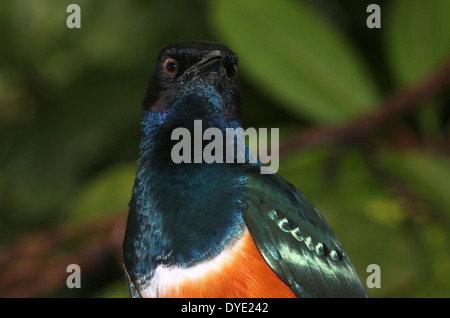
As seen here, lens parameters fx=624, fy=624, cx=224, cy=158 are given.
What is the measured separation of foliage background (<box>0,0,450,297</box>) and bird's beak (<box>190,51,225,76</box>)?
0.65m

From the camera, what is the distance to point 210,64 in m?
0.77

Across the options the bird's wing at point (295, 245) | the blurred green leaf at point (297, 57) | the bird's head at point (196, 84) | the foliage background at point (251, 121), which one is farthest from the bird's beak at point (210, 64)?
the blurred green leaf at point (297, 57)

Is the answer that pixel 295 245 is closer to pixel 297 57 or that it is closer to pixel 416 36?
pixel 297 57

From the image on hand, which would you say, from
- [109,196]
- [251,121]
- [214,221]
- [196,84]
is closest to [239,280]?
[214,221]

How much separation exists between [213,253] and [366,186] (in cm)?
116

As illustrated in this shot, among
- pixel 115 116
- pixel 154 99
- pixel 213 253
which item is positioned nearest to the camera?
pixel 213 253

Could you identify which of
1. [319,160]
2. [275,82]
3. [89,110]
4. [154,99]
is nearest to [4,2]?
[89,110]

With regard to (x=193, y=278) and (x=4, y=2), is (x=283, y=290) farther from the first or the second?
(x=4, y=2)

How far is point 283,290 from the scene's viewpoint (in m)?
0.78

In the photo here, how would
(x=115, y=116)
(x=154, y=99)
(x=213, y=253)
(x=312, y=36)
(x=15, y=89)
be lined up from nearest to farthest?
(x=213, y=253)
(x=154, y=99)
(x=312, y=36)
(x=115, y=116)
(x=15, y=89)

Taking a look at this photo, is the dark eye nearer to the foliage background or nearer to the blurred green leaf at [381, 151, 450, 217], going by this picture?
the foliage background

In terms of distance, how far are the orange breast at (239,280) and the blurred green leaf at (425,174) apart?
0.94 m

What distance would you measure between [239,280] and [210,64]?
267 millimetres

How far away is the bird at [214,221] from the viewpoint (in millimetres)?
742
